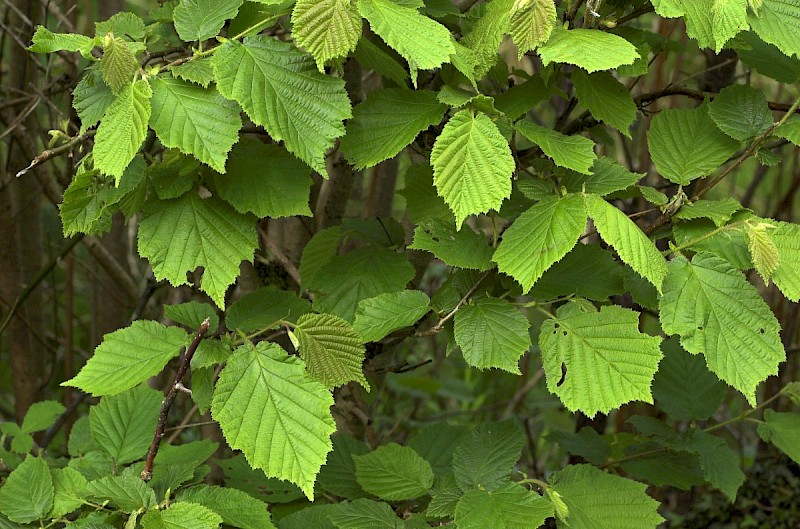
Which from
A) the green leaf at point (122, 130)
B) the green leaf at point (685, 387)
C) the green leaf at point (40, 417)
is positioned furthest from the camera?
the green leaf at point (685, 387)

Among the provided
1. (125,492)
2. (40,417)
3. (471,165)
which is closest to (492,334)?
(471,165)

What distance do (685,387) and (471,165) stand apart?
3.43ft

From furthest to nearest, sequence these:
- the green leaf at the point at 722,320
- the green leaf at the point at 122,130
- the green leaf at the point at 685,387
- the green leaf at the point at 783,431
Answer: the green leaf at the point at 685,387 → the green leaf at the point at 783,431 → the green leaf at the point at 722,320 → the green leaf at the point at 122,130

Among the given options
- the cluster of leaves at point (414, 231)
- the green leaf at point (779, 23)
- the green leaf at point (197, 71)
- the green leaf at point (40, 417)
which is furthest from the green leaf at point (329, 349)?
the green leaf at point (40, 417)

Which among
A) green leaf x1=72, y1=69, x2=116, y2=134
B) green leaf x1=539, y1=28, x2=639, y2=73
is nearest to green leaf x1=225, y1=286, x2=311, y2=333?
green leaf x1=72, y1=69, x2=116, y2=134

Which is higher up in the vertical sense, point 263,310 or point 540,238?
point 540,238

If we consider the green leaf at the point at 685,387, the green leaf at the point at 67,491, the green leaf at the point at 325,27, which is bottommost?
the green leaf at the point at 685,387

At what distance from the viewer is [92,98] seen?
1210mm

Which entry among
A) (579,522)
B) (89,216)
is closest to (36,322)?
(89,216)

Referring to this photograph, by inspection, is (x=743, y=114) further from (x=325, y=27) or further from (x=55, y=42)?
(x=55, y=42)

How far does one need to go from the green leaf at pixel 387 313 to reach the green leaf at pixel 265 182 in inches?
6.8

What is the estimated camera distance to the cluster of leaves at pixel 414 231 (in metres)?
1.14

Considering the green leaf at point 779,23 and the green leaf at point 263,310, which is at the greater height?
the green leaf at point 779,23

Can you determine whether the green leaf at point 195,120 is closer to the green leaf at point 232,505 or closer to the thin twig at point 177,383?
the thin twig at point 177,383
